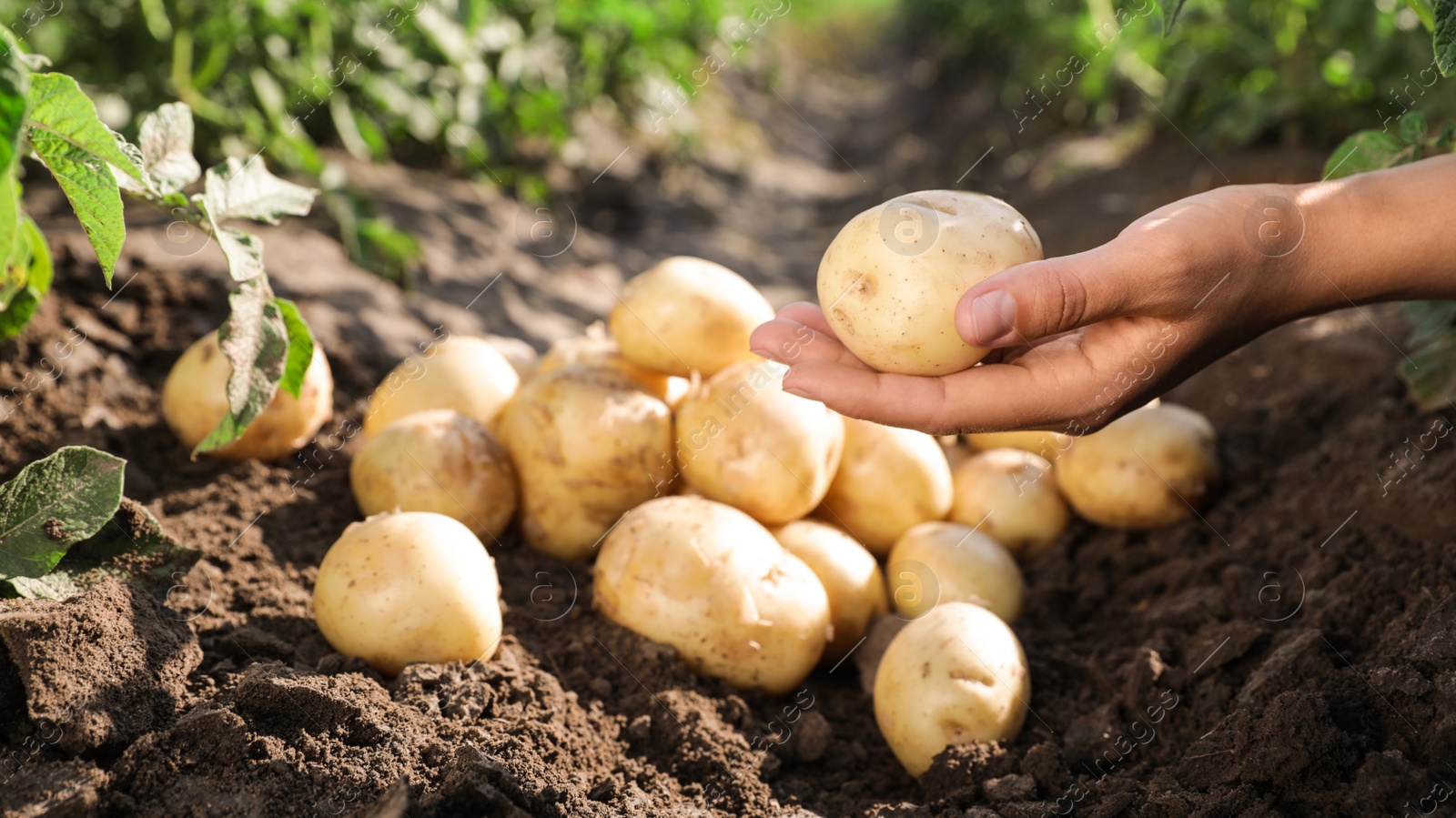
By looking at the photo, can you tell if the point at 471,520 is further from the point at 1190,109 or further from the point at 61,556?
the point at 1190,109

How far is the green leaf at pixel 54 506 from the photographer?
1586 mm

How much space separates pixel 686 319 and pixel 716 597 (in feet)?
2.44

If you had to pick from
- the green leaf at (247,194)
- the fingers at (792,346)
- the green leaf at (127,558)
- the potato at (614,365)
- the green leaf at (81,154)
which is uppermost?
the green leaf at (81,154)

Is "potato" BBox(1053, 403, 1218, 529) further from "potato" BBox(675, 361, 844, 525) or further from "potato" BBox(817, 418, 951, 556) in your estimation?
"potato" BBox(675, 361, 844, 525)

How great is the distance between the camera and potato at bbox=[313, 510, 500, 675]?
72.7 inches

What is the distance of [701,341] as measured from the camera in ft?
7.97

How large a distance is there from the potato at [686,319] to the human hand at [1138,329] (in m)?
0.61

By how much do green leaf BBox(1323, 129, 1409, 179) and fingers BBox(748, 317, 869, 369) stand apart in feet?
3.70

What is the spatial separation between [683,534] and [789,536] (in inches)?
14.0

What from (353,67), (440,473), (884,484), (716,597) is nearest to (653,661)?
(716,597)

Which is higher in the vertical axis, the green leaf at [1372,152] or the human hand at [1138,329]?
the green leaf at [1372,152]

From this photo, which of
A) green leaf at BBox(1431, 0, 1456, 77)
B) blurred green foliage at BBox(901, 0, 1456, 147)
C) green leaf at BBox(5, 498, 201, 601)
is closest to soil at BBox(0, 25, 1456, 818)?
green leaf at BBox(5, 498, 201, 601)

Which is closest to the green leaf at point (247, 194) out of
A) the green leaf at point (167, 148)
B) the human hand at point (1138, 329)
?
the green leaf at point (167, 148)

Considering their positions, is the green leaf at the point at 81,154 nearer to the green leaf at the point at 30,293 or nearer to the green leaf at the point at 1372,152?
the green leaf at the point at 30,293
